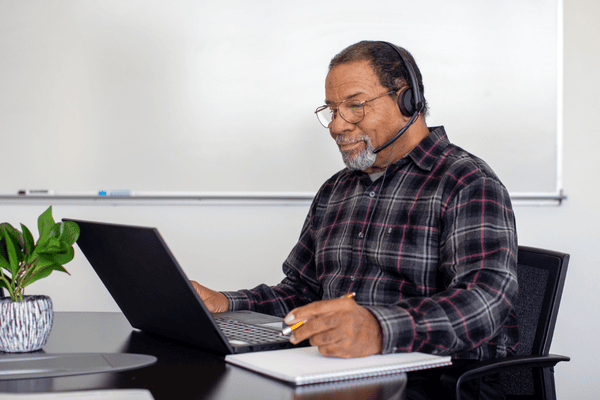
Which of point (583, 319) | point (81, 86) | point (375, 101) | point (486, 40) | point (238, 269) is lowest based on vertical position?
point (583, 319)

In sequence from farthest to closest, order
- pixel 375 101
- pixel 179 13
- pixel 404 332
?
1. pixel 179 13
2. pixel 375 101
3. pixel 404 332

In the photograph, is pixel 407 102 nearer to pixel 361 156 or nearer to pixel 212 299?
pixel 361 156

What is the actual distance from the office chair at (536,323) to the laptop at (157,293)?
442mm

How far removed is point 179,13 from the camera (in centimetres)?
212

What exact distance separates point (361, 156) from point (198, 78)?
944 millimetres

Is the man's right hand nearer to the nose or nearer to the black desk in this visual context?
the black desk

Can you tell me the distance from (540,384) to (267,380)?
579 mm

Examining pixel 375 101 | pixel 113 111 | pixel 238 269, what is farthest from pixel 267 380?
pixel 113 111

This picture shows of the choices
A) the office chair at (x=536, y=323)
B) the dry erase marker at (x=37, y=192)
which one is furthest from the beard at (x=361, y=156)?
the dry erase marker at (x=37, y=192)

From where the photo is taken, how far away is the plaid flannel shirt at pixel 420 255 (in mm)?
971

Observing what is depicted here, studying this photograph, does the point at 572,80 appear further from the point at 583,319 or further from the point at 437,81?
the point at 583,319

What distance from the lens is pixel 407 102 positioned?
1.38 meters

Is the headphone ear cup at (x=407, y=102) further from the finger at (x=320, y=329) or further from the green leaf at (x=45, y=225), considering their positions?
the green leaf at (x=45, y=225)

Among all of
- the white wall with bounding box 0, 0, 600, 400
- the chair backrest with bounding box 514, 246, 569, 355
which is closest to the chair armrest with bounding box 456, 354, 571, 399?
the chair backrest with bounding box 514, 246, 569, 355
